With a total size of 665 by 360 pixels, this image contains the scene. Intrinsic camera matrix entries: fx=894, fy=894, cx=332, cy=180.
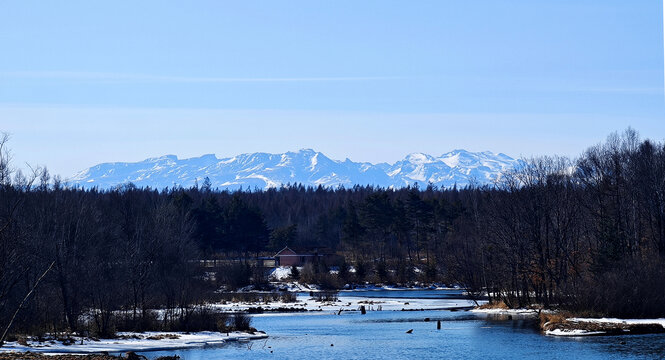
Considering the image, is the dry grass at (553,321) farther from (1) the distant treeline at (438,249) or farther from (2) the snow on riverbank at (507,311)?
(2) the snow on riverbank at (507,311)

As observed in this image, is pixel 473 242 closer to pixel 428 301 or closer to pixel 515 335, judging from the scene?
pixel 428 301

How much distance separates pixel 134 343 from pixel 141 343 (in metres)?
0.52

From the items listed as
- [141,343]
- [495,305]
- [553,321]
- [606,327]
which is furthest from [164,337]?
[495,305]

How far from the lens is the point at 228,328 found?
178 ft

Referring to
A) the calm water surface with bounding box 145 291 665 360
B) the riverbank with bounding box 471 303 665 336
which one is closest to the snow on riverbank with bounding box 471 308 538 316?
the calm water surface with bounding box 145 291 665 360

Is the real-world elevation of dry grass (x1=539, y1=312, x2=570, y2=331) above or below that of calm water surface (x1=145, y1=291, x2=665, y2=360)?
above

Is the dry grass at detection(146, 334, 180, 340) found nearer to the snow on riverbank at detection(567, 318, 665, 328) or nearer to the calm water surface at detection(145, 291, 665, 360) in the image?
the calm water surface at detection(145, 291, 665, 360)

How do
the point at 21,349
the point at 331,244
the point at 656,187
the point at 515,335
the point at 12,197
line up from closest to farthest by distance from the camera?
the point at 21,349, the point at 515,335, the point at 12,197, the point at 656,187, the point at 331,244

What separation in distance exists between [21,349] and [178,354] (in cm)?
739

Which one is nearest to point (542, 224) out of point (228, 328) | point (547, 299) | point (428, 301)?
point (547, 299)

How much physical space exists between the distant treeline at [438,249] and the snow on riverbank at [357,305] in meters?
3.16

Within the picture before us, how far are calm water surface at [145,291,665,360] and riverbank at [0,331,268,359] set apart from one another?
4.76ft

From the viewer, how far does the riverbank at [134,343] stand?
40.2 m

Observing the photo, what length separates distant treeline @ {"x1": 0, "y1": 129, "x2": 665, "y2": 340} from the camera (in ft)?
Result: 162
